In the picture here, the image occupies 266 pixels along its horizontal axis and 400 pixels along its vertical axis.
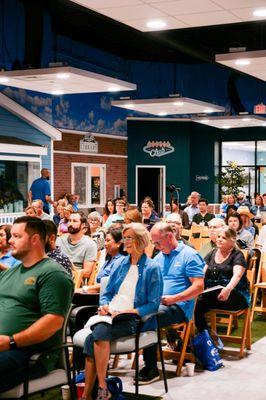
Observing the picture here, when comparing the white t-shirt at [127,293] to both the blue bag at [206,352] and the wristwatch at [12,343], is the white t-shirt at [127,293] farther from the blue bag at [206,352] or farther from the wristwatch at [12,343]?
the wristwatch at [12,343]

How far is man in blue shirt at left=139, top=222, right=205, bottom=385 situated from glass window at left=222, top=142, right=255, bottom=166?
20.6 meters

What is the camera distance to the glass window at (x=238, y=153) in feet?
86.8

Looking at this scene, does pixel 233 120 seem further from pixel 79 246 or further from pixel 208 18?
pixel 79 246

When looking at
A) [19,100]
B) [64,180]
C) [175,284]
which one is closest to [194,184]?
[64,180]

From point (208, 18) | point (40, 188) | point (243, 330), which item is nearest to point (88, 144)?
point (40, 188)

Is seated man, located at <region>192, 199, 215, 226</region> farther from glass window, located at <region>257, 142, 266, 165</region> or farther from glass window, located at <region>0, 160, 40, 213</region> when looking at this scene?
glass window, located at <region>257, 142, 266, 165</region>

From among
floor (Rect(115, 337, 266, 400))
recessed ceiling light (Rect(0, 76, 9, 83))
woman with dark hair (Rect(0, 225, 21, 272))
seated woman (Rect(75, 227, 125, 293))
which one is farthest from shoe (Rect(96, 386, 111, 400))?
recessed ceiling light (Rect(0, 76, 9, 83))

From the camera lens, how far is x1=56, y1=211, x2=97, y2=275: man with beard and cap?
741 cm

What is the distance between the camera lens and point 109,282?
5676mm

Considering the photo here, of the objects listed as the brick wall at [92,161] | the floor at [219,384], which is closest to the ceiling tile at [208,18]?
the floor at [219,384]

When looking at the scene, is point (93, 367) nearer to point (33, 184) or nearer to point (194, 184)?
point (33, 184)

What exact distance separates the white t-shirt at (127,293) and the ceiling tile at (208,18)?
3929 millimetres

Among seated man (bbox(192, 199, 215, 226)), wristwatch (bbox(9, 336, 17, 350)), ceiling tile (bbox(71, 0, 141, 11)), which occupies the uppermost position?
ceiling tile (bbox(71, 0, 141, 11))

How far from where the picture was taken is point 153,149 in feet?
81.0
